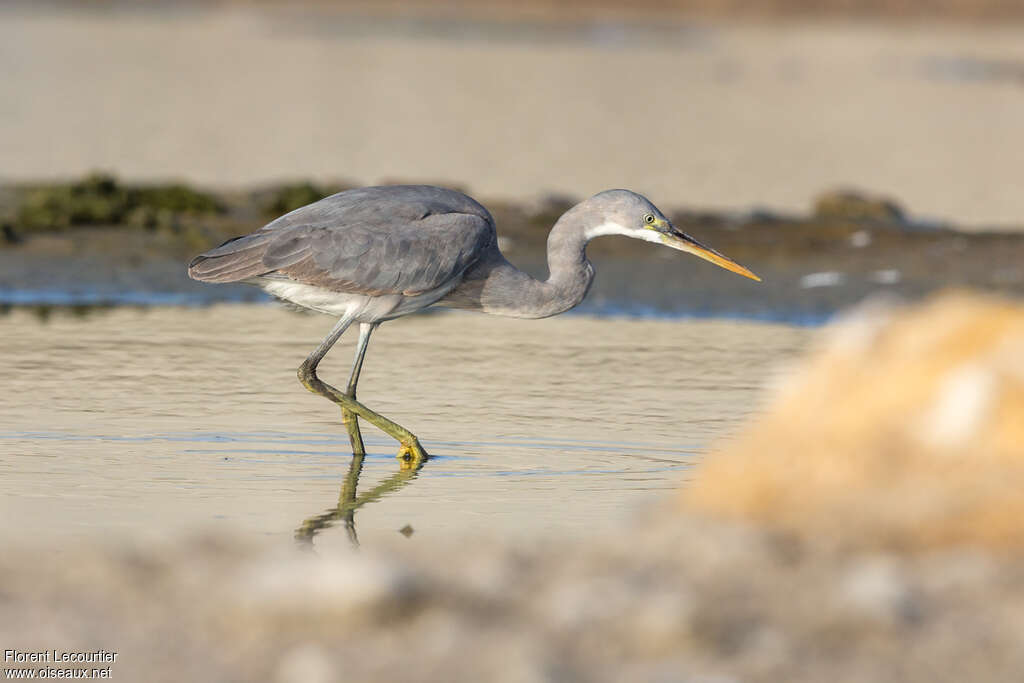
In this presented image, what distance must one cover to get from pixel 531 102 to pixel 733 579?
30.6 meters

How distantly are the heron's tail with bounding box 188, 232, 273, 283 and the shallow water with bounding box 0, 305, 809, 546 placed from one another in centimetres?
74

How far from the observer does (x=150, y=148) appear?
2605cm

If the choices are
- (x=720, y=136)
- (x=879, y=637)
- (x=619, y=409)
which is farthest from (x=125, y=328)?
(x=720, y=136)

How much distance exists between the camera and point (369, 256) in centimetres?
871

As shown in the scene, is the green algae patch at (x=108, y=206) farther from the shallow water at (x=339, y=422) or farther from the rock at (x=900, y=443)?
the rock at (x=900, y=443)

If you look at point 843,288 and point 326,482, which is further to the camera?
point 843,288

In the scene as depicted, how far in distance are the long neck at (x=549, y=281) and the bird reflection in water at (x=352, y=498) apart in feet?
3.10

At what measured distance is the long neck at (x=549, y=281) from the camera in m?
9.05

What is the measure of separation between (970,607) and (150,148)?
22.3m

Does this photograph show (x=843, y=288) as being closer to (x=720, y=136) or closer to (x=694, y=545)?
(x=694, y=545)

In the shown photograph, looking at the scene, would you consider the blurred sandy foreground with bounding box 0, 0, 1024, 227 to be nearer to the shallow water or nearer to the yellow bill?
the shallow water

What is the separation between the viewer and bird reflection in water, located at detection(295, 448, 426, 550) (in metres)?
7.06

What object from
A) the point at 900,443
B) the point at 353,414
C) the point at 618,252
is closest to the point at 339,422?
the point at 353,414

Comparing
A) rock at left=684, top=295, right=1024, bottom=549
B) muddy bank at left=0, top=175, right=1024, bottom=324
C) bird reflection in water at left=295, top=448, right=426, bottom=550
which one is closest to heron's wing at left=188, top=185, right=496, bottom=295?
bird reflection in water at left=295, top=448, right=426, bottom=550
